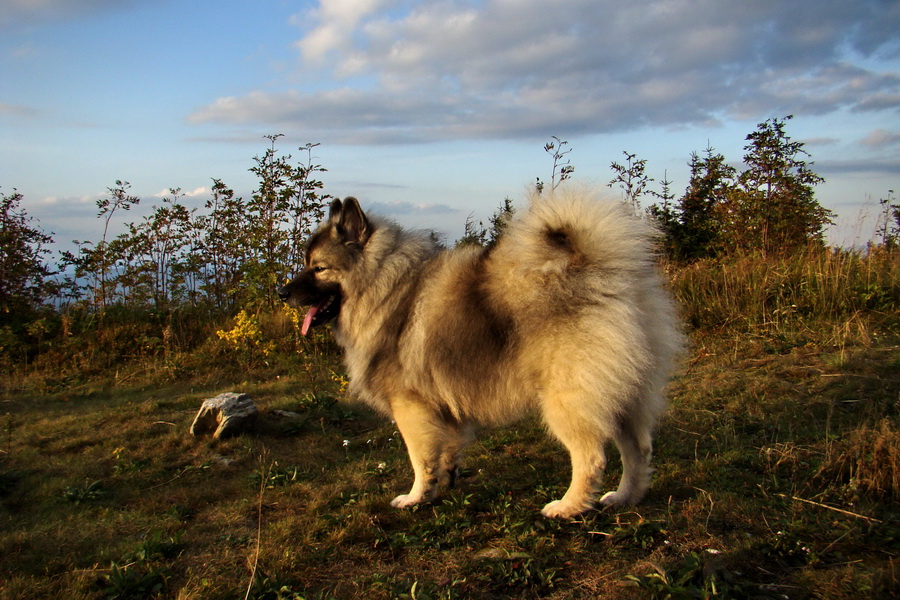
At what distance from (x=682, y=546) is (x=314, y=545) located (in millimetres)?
1919

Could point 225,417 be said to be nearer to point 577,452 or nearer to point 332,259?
point 332,259

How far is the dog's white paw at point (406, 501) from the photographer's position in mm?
3777

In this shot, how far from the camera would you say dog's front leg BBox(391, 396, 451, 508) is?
3797 mm

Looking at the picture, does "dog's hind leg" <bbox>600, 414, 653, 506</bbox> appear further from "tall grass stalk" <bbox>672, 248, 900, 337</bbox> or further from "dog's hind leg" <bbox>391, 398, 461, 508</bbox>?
"tall grass stalk" <bbox>672, 248, 900, 337</bbox>

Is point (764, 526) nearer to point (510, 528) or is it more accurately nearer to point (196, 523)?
point (510, 528)

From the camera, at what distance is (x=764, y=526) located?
306 centimetres

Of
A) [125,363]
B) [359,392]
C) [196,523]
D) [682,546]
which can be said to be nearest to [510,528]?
[682,546]

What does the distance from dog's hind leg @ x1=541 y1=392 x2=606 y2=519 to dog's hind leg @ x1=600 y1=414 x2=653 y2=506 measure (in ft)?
0.85

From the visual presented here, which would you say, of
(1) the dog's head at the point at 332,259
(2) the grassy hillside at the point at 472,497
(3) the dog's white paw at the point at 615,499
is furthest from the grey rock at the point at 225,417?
(3) the dog's white paw at the point at 615,499

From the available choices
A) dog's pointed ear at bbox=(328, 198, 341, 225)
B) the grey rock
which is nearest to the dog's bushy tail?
dog's pointed ear at bbox=(328, 198, 341, 225)

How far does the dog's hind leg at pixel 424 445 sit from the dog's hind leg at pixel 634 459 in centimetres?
105

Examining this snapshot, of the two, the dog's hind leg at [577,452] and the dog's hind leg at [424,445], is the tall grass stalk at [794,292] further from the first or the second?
the dog's hind leg at [424,445]

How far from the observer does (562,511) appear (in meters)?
3.40

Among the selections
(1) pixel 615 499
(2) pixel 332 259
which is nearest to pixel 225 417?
(2) pixel 332 259
